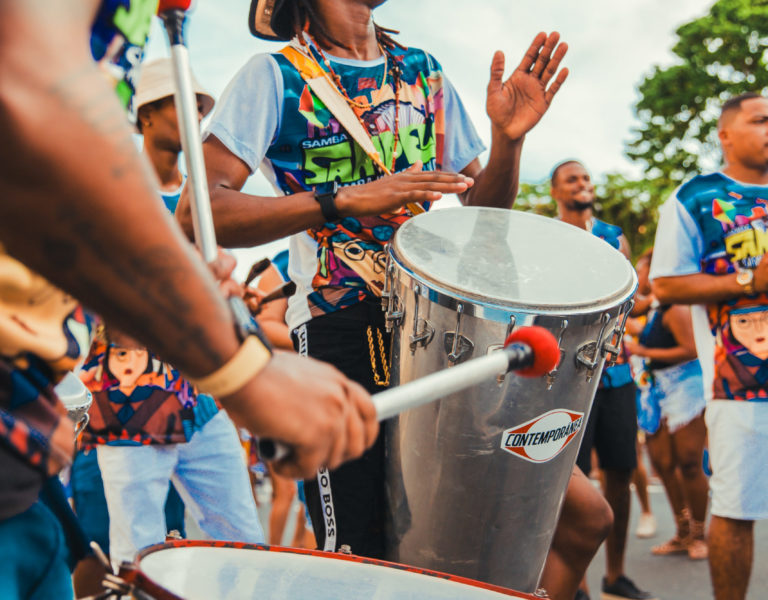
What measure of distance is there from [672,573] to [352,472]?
3.43m

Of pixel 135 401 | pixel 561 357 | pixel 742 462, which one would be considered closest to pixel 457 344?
pixel 561 357

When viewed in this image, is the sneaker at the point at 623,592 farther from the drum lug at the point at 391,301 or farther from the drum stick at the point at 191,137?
the drum stick at the point at 191,137

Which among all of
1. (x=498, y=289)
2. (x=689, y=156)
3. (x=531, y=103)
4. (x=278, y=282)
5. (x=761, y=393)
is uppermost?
(x=531, y=103)

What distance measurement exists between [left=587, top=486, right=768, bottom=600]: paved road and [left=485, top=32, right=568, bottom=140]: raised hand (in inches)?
117

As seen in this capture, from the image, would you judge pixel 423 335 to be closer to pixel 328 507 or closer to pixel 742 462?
pixel 328 507

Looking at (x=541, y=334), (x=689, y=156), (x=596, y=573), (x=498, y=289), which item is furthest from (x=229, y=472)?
(x=689, y=156)

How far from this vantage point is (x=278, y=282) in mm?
4598

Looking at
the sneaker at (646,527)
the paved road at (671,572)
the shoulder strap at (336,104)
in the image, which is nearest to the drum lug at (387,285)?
the shoulder strap at (336,104)

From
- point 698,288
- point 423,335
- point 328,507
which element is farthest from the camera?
point 698,288

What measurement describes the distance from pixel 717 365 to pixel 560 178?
2102 millimetres

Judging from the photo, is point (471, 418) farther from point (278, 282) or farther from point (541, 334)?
point (278, 282)

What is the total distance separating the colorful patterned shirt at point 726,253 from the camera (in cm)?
298

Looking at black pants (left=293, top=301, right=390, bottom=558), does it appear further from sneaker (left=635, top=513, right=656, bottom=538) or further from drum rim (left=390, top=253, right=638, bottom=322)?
sneaker (left=635, top=513, right=656, bottom=538)

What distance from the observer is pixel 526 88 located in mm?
2189
